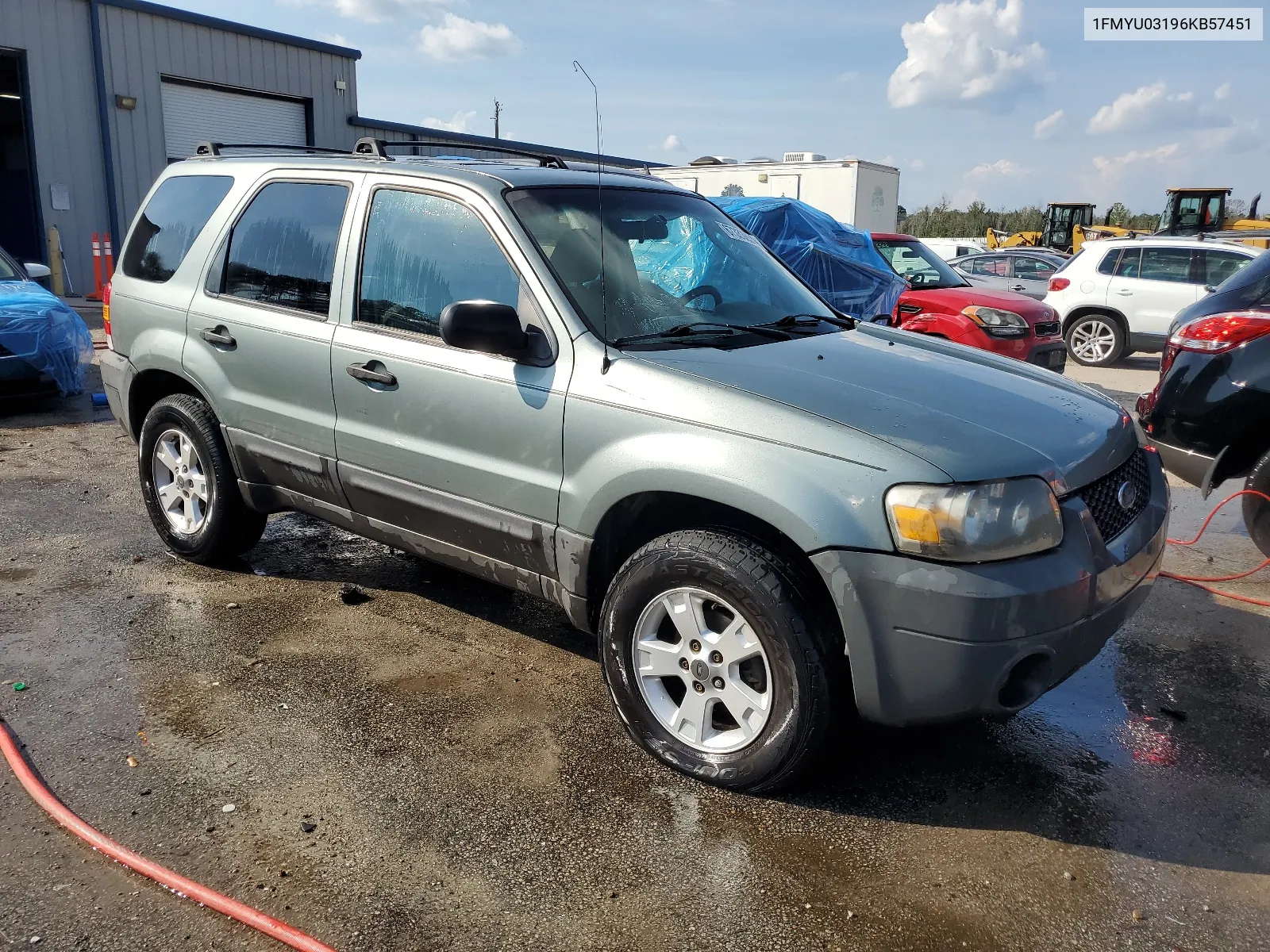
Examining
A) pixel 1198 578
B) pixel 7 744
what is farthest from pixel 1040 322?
pixel 7 744

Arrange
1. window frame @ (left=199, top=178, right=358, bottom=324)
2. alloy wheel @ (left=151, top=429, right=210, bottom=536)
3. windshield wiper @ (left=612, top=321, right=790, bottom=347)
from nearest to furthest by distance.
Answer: windshield wiper @ (left=612, top=321, right=790, bottom=347) → window frame @ (left=199, top=178, right=358, bottom=324) → alloy wheel @ (left=151, top=429, right=210, bottom=536)

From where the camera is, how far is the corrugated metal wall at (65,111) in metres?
16.1

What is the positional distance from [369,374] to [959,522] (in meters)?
2.18

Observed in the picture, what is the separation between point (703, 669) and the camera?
9.91 ft

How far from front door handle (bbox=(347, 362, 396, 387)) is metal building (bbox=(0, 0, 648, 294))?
1550 centimetres

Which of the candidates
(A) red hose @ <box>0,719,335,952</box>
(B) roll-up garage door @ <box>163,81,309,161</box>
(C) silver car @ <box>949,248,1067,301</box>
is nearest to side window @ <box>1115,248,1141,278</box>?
(C) silver car @ <box>949,248,1067,301</box>

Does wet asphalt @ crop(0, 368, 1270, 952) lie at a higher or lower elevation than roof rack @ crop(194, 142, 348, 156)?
lower

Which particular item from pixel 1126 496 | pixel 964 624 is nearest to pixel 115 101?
pixel 1126 496

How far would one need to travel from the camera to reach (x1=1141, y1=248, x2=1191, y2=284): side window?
12.9 metres

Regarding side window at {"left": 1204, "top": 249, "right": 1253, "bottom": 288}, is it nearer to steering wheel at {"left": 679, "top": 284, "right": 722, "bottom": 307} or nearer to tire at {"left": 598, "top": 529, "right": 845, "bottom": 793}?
steering wheel at {"left": 679, "top": 284, "right": 722, "bottom": 307}

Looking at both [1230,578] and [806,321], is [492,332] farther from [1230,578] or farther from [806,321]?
[1230,578]

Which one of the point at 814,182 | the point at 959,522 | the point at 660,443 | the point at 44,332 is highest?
the point at 814,182

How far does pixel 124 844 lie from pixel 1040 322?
30.4 ft

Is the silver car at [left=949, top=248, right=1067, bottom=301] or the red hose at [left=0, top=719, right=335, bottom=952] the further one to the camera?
the silver car at [left=949, top=248, right=1067, bottom=301]
